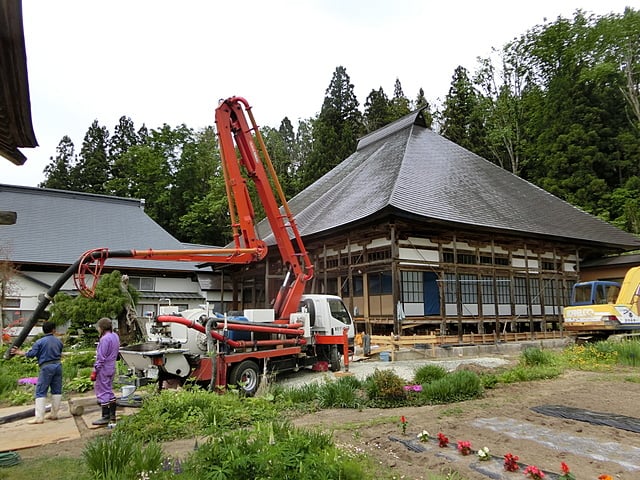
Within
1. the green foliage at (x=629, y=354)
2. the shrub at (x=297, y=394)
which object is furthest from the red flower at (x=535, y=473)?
the green foliage at (x=629, y=354)

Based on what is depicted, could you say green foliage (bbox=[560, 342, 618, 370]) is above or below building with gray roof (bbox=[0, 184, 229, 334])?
below

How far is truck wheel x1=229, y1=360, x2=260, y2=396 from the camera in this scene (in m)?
9.03

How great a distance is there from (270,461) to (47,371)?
555cm

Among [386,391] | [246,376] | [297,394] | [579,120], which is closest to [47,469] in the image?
[297,394]

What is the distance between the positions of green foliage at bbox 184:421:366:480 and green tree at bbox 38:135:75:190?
49769mm

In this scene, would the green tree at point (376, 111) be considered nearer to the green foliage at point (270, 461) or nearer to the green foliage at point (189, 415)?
the green foliage at point (189, 415)

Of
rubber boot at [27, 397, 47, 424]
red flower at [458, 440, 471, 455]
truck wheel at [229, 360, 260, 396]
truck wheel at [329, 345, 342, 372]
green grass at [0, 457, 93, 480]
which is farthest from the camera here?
truck wheel at [329, 345, 342, 372]

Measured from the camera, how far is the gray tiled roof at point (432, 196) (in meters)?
16.3

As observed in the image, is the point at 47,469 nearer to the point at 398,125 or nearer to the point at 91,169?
the point at 398,125

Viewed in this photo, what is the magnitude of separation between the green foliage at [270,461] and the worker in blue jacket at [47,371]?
15.4 ft

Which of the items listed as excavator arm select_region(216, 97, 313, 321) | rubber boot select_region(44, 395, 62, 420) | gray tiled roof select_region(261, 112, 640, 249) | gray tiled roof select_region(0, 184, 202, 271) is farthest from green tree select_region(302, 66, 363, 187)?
rubber boot select_region(44, 395, 62, 420)

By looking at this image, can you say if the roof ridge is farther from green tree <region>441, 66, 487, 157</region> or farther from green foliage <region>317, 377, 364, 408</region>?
green foliage <region>317, 377, 364, 408</region>

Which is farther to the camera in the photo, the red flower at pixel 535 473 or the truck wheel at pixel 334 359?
the truck wheel at pixel 334 359

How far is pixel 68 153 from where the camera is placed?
176 feet
